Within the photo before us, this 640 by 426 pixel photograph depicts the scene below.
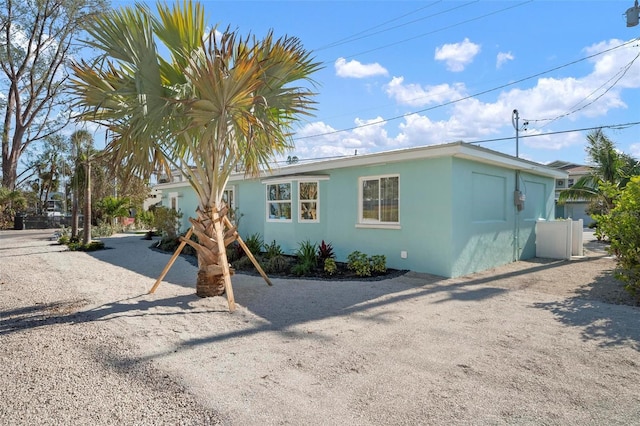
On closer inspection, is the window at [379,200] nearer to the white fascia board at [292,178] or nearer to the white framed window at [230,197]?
the white fascia board at [292,178]

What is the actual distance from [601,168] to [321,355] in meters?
18.8

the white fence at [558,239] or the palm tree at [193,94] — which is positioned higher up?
the palm tree at [193,94]

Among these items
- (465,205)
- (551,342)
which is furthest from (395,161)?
(551,342)

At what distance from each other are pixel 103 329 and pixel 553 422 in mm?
4813

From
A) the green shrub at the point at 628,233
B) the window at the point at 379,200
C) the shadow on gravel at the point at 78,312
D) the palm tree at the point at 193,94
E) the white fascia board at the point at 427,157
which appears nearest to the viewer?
the shadow on gravel at the point at 78,312

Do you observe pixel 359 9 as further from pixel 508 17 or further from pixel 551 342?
pixel 551 342

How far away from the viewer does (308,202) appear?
1120cm

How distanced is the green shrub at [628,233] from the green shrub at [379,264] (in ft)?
13.9

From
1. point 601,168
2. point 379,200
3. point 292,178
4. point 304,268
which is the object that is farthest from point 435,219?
point 601,168

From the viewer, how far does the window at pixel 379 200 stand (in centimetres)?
919

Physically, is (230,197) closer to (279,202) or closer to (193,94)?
(279,202)

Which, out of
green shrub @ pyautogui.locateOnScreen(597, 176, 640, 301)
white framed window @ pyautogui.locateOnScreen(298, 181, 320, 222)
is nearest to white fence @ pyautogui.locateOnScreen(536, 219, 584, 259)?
green shrub @ pyautogui.locateOnScreen(597, 176, 640, 301)

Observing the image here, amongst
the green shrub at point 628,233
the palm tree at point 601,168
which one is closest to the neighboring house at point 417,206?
the green shrub at point 628,233

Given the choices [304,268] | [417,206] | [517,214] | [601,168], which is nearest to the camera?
[417,206]
